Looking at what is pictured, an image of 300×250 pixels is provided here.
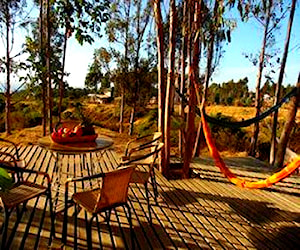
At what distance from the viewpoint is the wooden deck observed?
2.37 meters

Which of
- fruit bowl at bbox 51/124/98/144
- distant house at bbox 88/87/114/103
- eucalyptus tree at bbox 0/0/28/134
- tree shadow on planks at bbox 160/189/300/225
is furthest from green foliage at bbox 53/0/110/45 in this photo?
distant house at bbox 88/87/114/103

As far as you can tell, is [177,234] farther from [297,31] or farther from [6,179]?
[297,31]

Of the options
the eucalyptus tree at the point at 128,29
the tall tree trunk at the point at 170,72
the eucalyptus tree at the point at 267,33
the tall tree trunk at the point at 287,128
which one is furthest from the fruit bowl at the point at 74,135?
the eucalyptus tree at the point at 128,29

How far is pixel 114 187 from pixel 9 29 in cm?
803

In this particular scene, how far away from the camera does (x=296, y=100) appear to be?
512cm

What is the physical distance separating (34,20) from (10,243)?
7713 mm

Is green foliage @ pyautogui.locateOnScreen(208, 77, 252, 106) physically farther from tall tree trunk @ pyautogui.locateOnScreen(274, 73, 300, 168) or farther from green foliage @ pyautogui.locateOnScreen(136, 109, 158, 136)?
tall tree trunk @ pyautogui.locateOnScreen(274, 73, 300, 168)

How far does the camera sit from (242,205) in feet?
11.0

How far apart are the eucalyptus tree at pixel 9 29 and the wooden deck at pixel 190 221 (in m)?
5.23

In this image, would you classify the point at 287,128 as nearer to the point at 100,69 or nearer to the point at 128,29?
the point at 128,29

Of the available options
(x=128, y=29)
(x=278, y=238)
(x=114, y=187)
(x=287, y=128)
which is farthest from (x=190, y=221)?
(x=128, y=29)

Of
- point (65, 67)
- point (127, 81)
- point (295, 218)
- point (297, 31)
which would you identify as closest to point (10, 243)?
point (295, 218)

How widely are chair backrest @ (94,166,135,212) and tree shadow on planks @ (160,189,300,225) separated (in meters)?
1.23

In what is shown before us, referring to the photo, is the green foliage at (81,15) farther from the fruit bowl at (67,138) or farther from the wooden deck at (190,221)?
the wooden deck at (190,221)
